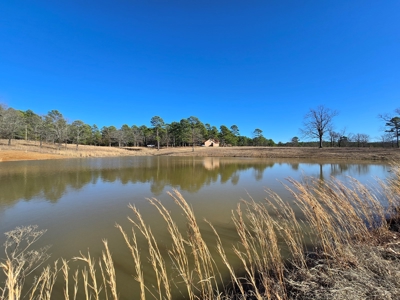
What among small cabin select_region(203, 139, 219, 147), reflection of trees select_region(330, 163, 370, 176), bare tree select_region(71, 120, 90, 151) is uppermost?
bare tree select_region(71, 120, 90, 151)

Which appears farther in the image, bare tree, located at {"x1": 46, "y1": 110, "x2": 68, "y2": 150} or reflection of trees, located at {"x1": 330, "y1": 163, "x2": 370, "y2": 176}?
bare tree, located at {"x1": 46, "y1": 110, "x2": 68, "y2": 150}

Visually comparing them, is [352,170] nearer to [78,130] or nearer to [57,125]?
[57,125]

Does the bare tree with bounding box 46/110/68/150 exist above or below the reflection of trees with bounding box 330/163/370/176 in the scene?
above

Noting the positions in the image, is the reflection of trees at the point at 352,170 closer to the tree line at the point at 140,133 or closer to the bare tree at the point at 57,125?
the tree line at the point at 140,133

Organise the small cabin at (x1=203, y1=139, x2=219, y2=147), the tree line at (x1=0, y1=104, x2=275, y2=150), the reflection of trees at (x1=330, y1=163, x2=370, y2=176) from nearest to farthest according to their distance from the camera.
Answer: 1. the reflection of trees at (x1=330, y1=163, x2=370, y2=176)
2. the tree line at (x1=0, y1=104, x2=275, y2=150)
3. the small cabin at (x1=203, y1=139, x2=219, y2=147)

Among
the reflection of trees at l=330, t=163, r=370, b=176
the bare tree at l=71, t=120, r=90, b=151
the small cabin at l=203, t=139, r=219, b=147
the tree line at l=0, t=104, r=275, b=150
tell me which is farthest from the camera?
the small cabin at l=203, t=139, r=219, b=147

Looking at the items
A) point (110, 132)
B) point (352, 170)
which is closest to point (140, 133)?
point (110, 132)

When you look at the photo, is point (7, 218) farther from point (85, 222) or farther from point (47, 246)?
point (47, 246)

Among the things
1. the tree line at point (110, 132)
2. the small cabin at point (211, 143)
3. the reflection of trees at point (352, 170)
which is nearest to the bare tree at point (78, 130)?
the tree line at point (110, 132)

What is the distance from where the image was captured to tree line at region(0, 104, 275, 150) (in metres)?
50.5

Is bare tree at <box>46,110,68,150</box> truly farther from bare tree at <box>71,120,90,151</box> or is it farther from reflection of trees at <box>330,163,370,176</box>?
reflection of trees at <box>330,163,370,176</box>

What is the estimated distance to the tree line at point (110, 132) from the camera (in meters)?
50.5

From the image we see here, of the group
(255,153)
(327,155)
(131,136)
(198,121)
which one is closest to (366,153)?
(327,155)

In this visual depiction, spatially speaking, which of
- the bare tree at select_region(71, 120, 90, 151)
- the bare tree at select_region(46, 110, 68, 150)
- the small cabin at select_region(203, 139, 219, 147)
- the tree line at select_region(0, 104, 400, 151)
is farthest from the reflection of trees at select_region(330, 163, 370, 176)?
the bare tree at select_region(71, 120, 90, 151)
